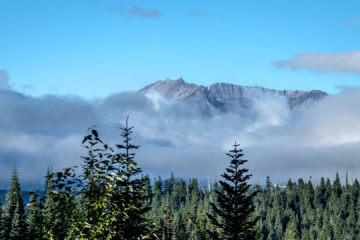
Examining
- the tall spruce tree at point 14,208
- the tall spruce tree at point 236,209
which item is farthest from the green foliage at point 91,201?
the tall spruce tree at point 14,208

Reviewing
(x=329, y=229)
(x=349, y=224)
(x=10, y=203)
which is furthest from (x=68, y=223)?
(x=349, y=224)

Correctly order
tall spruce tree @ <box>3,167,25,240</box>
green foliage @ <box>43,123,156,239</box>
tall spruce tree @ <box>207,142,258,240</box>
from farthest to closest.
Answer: tall spruce tree @ <box>3,167,25,240</box> → tall spruce tree @ <box>207,142,258,240</box> → green foliage @ <box>43,123,156,239</box>

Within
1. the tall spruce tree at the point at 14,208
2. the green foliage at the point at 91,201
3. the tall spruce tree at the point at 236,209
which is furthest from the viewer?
the tall spruce tree at the point at 14,208

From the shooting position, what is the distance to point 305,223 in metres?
197

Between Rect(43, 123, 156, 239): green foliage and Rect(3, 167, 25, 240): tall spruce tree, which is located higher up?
Rect(3, 167, 25, 240): tall spruce tree

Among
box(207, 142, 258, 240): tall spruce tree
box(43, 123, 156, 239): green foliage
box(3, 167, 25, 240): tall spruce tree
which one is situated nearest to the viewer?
box(43, 123, 156, 239): green foliage

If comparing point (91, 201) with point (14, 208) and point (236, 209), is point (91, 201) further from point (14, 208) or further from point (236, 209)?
point (14, 208)

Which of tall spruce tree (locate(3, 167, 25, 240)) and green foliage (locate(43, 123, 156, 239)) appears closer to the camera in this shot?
green foliage (locate(43, 123, 156, 239))

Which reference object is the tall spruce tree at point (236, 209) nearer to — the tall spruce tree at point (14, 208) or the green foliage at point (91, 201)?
the green foliage at point (91, 201)

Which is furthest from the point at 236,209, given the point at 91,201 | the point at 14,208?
the point at 14,208

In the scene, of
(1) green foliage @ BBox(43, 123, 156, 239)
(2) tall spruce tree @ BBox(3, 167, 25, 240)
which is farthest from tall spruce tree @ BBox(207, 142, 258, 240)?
(2) tall spruce tree @ BBox(3, 167, 25, 240)

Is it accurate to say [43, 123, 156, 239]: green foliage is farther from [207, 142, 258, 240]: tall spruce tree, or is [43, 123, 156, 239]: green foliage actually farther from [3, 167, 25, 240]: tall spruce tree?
[3, 167, 25, 240]: tall spruce tree

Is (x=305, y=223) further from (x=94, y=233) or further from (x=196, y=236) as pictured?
(x=94, y=233)

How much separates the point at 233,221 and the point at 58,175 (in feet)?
101
